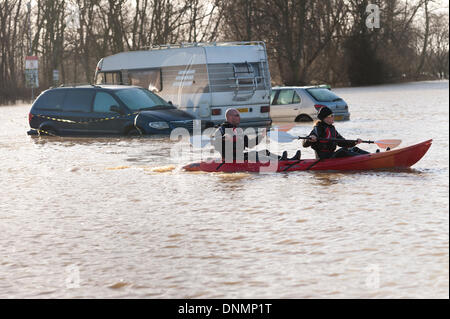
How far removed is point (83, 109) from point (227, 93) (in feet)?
12.9

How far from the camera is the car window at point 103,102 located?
21141 mm

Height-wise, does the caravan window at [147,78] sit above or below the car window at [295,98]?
above

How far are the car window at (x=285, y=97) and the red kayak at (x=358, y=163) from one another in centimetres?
1269

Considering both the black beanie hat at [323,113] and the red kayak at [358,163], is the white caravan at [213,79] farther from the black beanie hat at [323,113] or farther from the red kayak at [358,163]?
the black beanie hat at [323,113]

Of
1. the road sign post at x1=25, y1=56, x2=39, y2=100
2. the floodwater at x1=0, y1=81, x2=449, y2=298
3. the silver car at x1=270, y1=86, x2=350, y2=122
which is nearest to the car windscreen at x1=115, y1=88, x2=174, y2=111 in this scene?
the floodwater at x1=0, y1=81, x2=449, y2=298

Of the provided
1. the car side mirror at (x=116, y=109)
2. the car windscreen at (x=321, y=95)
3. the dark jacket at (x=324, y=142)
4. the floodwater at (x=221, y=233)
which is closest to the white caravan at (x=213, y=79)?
the car side mirror at (x=116, y=109)

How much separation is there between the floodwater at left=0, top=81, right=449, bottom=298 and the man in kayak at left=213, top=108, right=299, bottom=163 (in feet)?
1.15

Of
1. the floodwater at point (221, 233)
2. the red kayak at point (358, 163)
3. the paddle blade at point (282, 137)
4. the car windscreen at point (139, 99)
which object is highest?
the car windscreen at point (139, 99)

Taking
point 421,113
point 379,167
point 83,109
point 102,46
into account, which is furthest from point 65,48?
point 379,167

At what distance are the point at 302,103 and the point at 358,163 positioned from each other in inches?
498

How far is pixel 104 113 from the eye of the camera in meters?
21.2

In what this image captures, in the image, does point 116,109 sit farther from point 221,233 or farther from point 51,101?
point 221,233

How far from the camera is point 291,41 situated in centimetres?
7194

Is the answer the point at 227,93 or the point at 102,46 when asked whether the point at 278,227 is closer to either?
the point at 227,93
